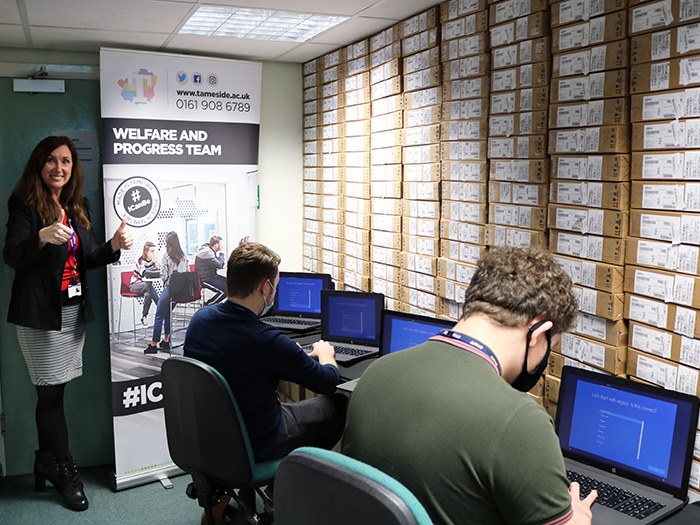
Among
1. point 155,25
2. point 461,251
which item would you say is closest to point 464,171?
point 461,251

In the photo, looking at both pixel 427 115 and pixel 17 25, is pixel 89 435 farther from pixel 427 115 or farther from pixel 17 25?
pixel 427 115

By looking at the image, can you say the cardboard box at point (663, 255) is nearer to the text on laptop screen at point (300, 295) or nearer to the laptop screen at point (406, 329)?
the laptop screen at point (406, 329)

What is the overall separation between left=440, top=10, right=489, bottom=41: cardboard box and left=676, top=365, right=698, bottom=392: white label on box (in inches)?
58.3

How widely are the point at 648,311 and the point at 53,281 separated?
8.84 ft

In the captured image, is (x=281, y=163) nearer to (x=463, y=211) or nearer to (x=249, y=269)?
(x=463, y=211)

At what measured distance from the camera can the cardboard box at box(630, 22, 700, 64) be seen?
193 cm

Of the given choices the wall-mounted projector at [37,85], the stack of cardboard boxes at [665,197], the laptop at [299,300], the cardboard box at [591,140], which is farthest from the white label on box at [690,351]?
the wall-mounted projector at [37,85]

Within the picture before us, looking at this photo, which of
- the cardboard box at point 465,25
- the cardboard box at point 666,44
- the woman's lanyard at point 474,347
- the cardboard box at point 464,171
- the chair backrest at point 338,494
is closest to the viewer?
the chair backrest at point 338,494

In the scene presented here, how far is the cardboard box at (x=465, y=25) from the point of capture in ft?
8.99

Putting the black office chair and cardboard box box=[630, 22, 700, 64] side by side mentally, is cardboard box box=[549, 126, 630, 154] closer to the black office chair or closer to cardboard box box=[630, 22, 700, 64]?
cardboard box box=[630, 22, 700, 64]

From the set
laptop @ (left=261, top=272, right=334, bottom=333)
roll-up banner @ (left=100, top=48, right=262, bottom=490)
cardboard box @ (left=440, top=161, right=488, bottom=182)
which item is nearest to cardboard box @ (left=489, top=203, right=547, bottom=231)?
cardboard box @ (left=440, top=161, right=488, bottom=182)

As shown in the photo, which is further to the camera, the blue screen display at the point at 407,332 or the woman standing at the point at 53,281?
the woman standing at the point at 53,281

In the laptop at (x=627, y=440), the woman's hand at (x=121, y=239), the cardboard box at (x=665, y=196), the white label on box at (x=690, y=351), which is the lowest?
the laptop at (x=627, y=440)

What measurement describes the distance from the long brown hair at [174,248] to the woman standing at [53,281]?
0.99 ft
